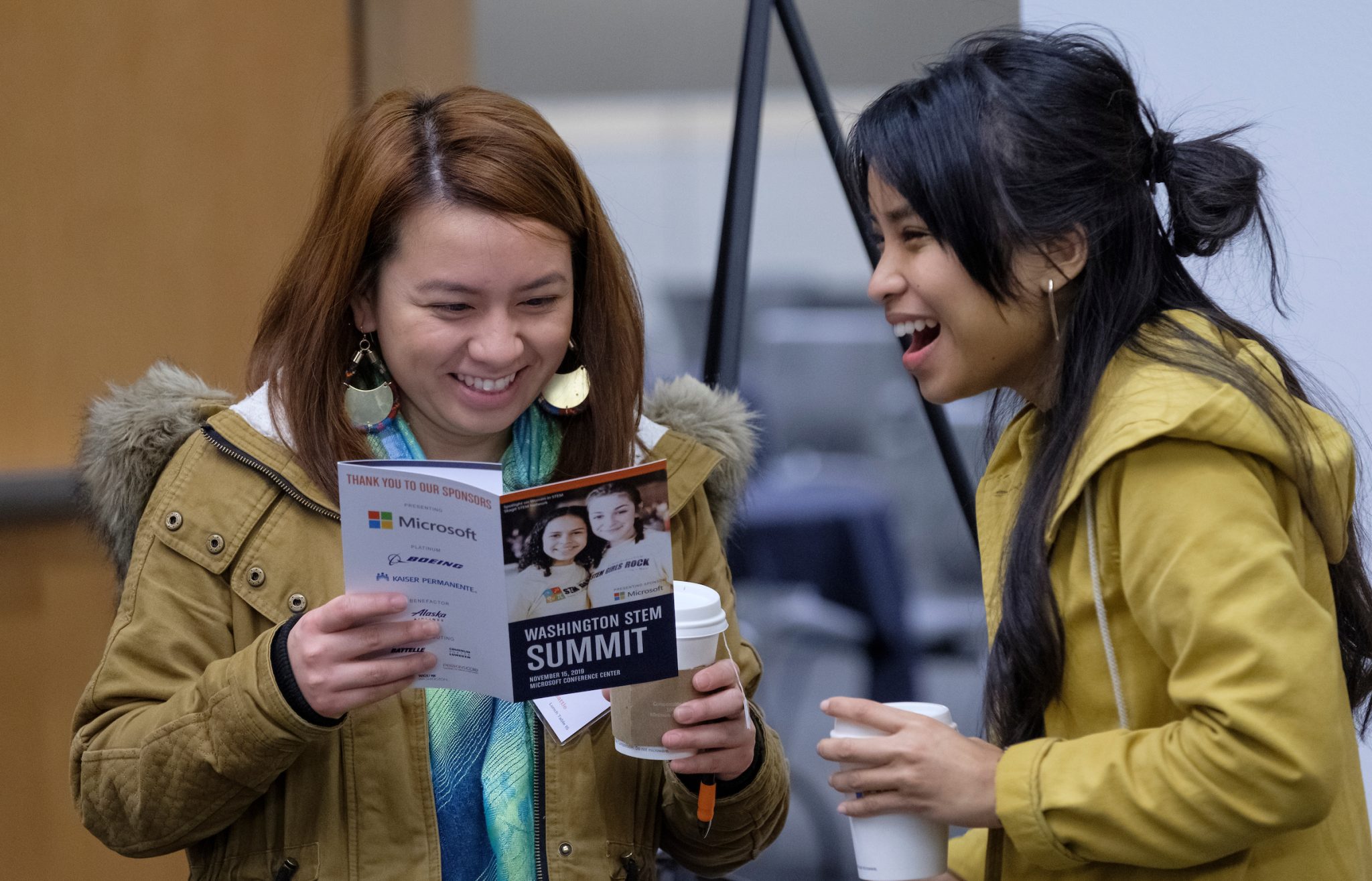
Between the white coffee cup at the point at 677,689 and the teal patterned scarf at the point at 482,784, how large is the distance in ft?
0.59

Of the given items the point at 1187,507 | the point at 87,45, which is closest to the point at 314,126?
the point at 87,45

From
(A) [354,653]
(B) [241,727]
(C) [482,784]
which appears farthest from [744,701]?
(B) [241,727]

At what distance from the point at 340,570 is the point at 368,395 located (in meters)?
0.22

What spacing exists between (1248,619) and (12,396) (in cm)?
243

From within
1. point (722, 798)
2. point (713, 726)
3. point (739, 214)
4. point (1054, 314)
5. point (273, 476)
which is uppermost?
point (739, 214)

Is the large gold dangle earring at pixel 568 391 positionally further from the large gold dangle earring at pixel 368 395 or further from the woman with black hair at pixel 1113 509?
the woman with black hair at pixel 1113 509

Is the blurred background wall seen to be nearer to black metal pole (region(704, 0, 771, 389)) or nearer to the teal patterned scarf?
black metal pole (region(704, 0, 771, 389))

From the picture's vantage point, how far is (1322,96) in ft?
7.74

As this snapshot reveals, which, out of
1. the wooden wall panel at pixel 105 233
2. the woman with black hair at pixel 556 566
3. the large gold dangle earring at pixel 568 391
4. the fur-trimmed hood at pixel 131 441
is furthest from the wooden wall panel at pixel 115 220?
the woman with black hair at pixel 556 566

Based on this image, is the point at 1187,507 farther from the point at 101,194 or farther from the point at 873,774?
the point at 101,194

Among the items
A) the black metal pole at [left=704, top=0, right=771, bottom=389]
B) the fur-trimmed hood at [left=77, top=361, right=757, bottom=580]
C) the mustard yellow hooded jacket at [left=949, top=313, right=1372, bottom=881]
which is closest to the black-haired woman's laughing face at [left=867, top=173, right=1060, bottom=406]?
the mustard yellow hooded jacket at [left=949, top=313, right=1372, bottom=881]

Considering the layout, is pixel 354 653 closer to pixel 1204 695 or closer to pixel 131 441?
pixel 131 441

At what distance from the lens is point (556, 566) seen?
119 cm

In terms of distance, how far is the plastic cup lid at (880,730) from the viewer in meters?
1.23
